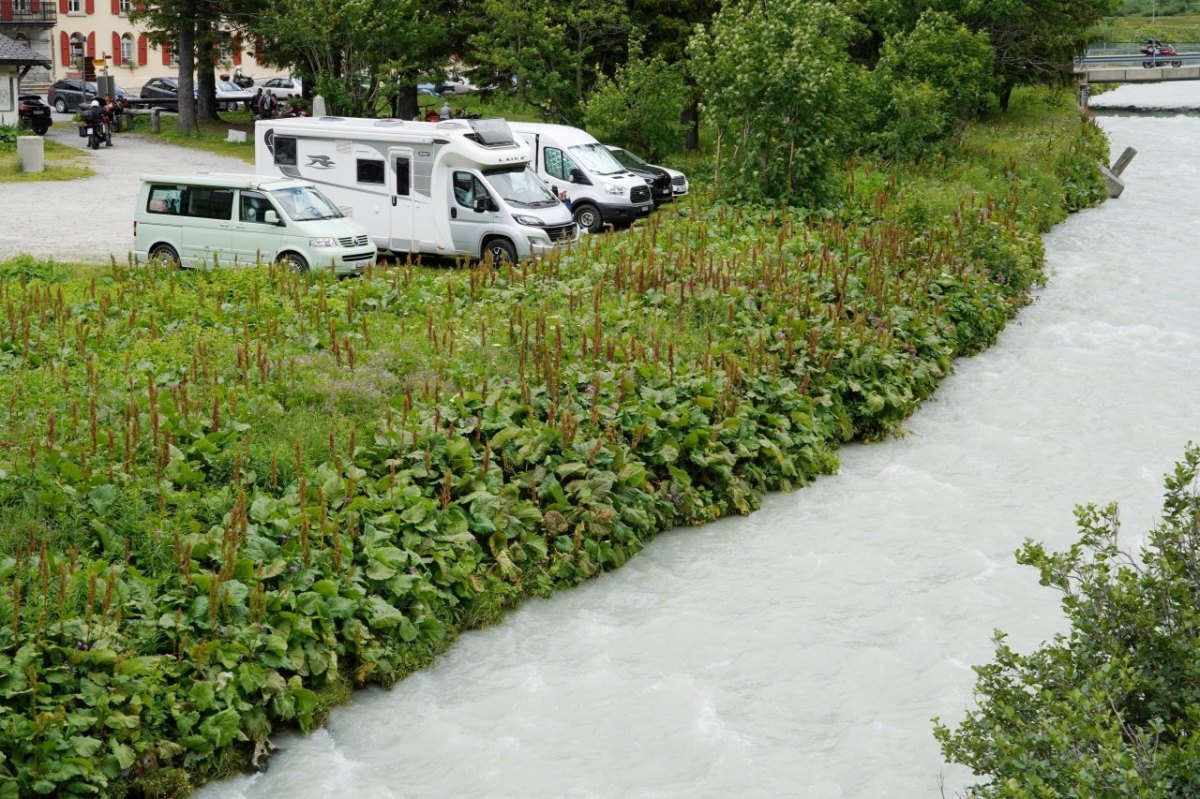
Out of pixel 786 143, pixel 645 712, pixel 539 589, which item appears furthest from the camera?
pixel 786 143

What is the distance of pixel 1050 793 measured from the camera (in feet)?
20.7

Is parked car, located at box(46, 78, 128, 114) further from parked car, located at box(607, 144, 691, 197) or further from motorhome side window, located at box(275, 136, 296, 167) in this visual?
motorhome side window, located at box(275, 136, 296, 167)

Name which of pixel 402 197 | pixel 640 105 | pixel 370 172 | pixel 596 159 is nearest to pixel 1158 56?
pixel 640 105

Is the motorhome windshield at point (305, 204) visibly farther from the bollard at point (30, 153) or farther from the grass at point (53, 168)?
the bollard at point (30, 153)

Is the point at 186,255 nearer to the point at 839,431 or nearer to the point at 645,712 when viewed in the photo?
the point at 839,431

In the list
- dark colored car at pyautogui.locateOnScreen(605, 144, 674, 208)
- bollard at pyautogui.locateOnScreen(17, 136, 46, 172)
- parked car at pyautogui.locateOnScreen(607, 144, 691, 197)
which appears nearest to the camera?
dark colored car at pyautogui.locateOnScreen(605, 144, 674, 208)

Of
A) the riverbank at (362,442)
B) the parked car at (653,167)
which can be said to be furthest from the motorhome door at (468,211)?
the parked car at (653,167)

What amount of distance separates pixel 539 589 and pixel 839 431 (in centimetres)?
591

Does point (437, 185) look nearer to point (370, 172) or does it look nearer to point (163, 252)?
point (370, 172)

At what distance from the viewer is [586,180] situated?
28703mm

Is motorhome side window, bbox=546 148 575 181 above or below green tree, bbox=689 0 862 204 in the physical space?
below

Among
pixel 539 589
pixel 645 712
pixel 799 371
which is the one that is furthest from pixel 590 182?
pixel 645 712

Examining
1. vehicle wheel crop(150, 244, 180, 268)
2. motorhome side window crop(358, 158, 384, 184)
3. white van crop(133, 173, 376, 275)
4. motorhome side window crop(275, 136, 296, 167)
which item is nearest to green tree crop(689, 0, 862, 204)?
motorhome side window crop(358, 158, 384, 184)

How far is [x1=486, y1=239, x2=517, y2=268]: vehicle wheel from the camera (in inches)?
943
